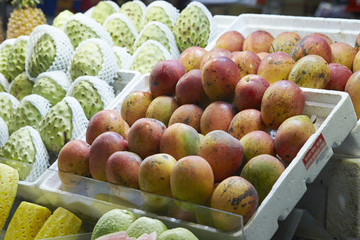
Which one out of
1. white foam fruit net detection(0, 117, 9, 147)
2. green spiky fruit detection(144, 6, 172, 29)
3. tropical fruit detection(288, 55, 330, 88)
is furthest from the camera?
green spiky fruit detection(144, 6, 172, 29)

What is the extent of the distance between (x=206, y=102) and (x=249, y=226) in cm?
63

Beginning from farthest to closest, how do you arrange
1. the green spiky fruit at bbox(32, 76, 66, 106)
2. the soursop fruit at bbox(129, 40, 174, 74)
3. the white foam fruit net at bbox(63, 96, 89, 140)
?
the soursop fruit at bbox(129, 40, 174, 74), the green spiky fruit at bbox(32, 76, 66, 106), the white foam fruit net at bbox(63, 96, 89, 140)

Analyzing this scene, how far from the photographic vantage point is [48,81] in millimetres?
2408

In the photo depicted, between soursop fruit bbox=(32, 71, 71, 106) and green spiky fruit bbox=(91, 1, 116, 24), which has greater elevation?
green spiky fruit bbox=(91, 1, 116, 24)

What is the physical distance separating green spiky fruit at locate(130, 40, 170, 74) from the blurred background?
1.86m

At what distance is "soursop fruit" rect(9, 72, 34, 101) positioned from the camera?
256 centimetres

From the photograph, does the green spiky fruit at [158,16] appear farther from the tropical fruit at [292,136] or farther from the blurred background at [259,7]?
the blurred background at [259,7]

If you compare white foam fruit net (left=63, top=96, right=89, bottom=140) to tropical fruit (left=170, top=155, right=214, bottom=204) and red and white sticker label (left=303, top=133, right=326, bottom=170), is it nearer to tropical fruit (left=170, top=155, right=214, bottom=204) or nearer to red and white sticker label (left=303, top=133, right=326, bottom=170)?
tropical fruit (left=170, top=155, right=214, bottom=204)

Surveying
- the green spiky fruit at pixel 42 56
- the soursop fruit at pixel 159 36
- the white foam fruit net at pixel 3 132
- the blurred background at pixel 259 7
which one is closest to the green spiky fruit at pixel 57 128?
the white foam fruit net at pixel 3 132

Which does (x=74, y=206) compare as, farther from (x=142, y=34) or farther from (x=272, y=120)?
(x=142, y=34)

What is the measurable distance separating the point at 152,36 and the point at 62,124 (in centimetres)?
78

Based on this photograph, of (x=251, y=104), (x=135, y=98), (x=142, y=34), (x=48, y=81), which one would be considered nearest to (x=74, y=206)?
(x=135, y=98)

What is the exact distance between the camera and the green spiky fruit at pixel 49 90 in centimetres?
237

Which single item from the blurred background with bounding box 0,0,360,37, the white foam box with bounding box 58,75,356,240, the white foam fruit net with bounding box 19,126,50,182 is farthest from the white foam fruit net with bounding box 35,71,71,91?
the blurred background with bounding box 0,0,360,37
